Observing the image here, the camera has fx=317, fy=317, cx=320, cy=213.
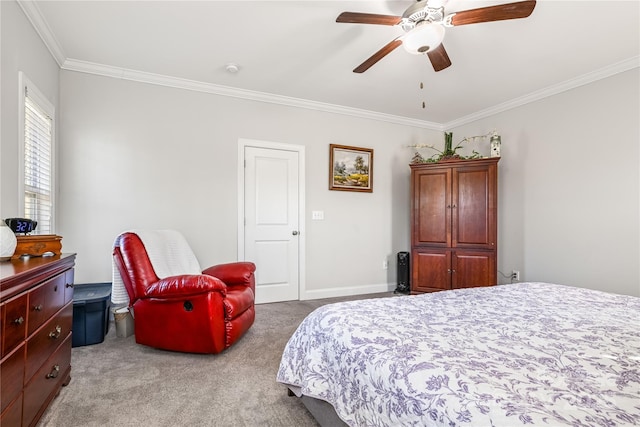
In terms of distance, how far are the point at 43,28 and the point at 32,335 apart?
2400 mm

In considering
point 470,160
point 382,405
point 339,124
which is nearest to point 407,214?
point 470,160

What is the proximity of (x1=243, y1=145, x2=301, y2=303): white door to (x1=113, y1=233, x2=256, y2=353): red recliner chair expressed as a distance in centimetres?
127

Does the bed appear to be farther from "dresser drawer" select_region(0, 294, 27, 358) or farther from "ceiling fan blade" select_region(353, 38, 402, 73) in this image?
"ceiling fan blade" select_region(353, 38, 402, 73)

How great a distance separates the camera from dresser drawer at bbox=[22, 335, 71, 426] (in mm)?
1355

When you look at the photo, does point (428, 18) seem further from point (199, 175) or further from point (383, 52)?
point (199, 175)

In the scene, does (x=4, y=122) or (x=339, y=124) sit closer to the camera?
(x=4, y=122)

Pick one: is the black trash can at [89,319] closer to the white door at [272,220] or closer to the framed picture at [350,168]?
the white door at [272,220]

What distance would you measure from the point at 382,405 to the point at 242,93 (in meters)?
3.52

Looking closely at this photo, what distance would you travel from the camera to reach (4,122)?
1949mm

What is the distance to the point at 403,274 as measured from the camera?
4359 millimetres

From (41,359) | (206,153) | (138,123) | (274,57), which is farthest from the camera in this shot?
(206,153)

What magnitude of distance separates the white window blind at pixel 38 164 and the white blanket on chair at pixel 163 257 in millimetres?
662

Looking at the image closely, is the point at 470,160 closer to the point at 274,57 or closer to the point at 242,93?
the point at 274,57

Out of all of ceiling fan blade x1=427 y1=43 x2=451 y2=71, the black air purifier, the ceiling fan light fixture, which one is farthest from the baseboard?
the ceiling fan light fixture
